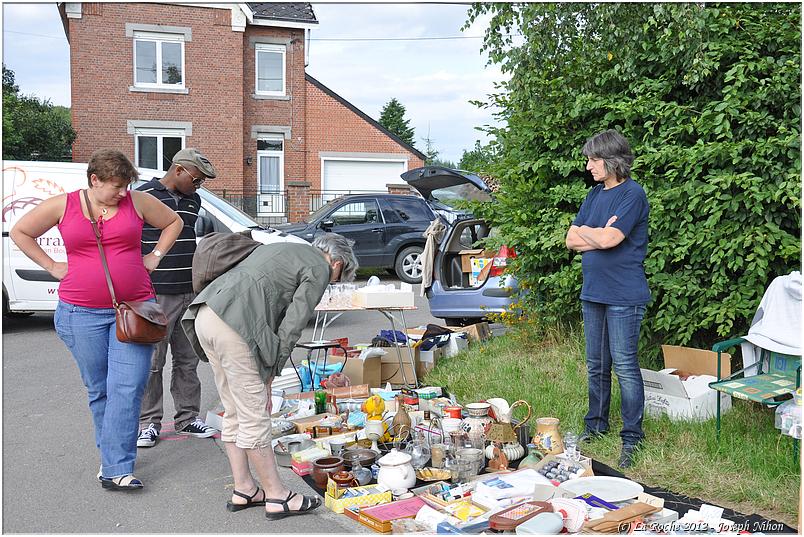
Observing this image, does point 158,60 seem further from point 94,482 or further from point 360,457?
point 360,457

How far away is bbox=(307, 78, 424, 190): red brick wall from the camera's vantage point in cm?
2308

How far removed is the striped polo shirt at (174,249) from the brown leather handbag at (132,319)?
2.84 feet

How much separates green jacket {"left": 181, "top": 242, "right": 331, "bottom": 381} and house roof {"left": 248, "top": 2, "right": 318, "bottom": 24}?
1975cm

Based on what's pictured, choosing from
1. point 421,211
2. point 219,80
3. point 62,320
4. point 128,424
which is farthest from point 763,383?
point 219,80

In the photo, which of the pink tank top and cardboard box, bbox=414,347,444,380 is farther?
cardboard box, bbox=414,347,444,380

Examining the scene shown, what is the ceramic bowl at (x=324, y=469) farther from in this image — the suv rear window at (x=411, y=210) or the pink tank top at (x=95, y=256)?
the suv rear window at (x=411, y=210)

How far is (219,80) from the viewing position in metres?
21.4

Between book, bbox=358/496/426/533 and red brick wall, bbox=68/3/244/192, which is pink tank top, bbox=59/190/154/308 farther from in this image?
red brick wall, bbox=68/3/244/192

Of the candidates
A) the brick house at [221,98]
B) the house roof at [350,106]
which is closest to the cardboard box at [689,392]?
the brick house at [221,98]

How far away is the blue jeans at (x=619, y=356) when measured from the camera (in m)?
4.38

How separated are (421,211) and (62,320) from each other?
425 inches

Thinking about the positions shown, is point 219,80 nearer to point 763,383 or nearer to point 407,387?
point 407,387

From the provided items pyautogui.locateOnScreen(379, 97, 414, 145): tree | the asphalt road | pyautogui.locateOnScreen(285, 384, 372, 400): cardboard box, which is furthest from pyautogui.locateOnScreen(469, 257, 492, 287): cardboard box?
pyautogui.locateOnScreen(379, 97, 414, 145): tree

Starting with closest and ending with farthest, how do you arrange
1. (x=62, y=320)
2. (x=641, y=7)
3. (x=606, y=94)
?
(x=62, y=320) → (x=641, y=7) → (x=606, y=94)
